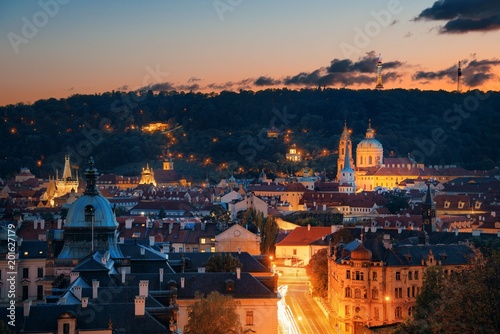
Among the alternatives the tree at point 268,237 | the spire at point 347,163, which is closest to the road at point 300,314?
the tree at point 268,237

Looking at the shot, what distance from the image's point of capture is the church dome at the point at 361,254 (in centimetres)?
5062

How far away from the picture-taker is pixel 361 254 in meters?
50.7

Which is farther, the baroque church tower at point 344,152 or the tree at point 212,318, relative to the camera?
the baroque church tower at point 344,152

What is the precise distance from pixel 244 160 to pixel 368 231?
127434 millimetres

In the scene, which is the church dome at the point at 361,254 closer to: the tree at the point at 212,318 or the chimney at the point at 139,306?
the tree at the point at 212,318

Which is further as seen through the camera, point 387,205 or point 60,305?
point 387,205

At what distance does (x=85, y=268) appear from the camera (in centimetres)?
3862

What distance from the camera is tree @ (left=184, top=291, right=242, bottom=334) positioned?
3409cm

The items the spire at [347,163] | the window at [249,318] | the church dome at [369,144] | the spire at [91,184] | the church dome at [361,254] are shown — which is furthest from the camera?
the church dome at [369,144]

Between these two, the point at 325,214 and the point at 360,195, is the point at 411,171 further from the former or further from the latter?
the point at 325,214

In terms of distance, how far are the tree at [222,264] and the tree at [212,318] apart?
961cm

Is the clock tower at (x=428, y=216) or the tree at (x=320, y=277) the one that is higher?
the clock tower at (x=428, y=216)

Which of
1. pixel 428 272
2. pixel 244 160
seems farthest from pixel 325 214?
pixel 244 160

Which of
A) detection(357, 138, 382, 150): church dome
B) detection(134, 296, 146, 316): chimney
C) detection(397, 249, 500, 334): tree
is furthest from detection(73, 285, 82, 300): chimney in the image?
detection(357, 138, 382, 150): church dome
